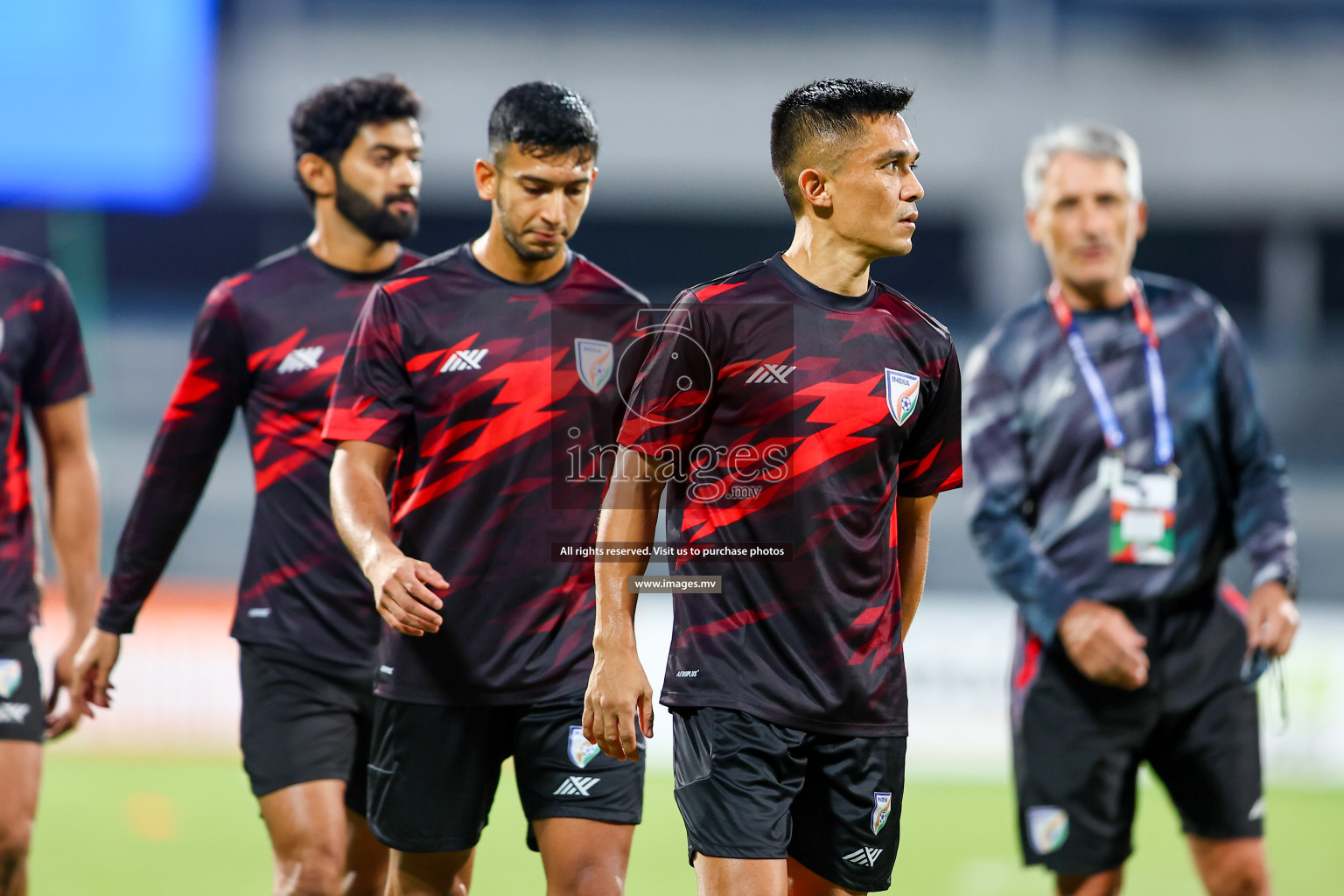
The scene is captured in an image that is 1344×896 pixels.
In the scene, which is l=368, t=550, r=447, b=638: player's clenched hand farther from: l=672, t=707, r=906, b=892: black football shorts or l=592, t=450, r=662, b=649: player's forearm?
l=672, t=707, r=906, b=892: black football shorts

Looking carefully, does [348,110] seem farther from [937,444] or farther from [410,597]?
[937,444]

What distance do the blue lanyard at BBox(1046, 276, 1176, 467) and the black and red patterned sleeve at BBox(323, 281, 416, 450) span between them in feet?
6.68

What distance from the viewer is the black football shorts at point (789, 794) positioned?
9.66 feet

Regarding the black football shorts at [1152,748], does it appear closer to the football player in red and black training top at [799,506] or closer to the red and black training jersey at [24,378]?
the football player in red and black training top at [799,506]

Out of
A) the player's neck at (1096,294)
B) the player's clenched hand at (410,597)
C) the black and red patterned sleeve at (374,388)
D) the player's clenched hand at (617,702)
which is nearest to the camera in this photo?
the player's clenched hand at (617,702)

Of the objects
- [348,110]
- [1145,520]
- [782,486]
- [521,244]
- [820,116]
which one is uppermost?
[820,116]

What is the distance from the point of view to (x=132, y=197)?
1370cm

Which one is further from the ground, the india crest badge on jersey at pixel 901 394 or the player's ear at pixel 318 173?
the player's ear at pixel 318 173

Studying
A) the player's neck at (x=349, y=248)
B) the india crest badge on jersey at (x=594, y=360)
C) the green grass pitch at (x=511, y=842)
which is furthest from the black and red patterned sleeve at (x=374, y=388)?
the green grass pitch at (x=511, y=842)

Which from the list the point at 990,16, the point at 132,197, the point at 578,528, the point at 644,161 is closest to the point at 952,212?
the point at 990,16

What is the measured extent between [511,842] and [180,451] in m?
3.74

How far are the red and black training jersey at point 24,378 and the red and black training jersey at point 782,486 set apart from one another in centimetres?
203

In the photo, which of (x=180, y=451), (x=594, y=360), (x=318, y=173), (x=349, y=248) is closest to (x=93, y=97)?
(x=318, y=173)

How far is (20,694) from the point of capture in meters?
4.11
